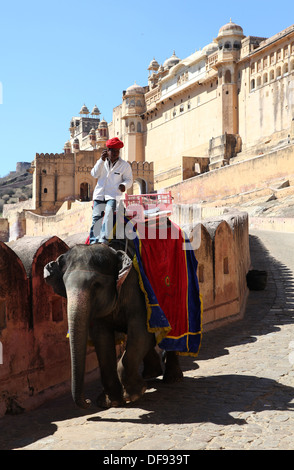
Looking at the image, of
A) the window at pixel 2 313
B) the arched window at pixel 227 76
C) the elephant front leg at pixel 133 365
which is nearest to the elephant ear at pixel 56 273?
the window at pixel 2 313

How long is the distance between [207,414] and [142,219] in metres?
1.63

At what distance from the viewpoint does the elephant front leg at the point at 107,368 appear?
4.29 m

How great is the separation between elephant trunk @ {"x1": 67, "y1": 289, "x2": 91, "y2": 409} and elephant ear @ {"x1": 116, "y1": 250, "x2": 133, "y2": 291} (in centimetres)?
32

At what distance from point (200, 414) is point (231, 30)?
40.7m

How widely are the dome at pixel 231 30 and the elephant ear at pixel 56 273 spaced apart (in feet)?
132

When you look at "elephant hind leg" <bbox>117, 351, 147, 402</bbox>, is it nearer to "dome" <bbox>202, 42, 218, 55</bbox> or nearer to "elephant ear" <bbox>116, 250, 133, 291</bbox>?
"elephant ear" <bbox>116, 250, 133, 291</bbox>

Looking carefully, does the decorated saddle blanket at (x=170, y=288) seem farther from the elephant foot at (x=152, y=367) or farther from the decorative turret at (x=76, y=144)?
the decorative turret at (x=76, y=144)

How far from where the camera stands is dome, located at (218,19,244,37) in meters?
41.5

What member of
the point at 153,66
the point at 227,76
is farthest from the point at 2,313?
the point at 153,66

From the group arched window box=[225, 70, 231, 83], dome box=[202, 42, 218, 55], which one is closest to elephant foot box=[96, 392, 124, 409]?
arched window box=[225, 70, 231, 83]

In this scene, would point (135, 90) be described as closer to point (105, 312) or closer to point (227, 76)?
point (227, 76)

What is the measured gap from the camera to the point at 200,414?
161 inches
